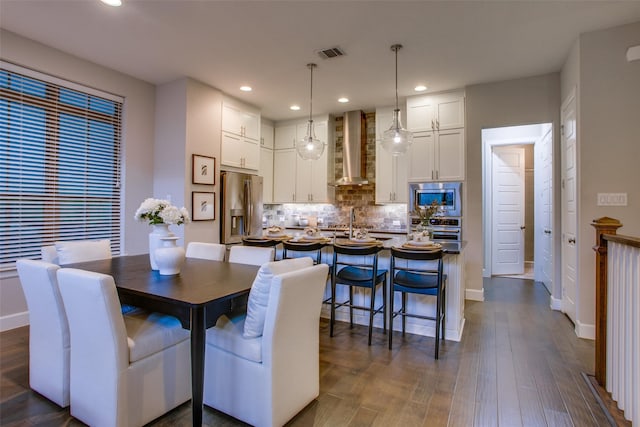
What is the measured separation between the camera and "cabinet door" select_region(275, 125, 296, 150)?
6.22 metres

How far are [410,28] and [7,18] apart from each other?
3.66 m

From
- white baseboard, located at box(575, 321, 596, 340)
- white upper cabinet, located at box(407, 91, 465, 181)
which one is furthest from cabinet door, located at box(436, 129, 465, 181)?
white baseboard, located at box(575, 321, 596, 340)

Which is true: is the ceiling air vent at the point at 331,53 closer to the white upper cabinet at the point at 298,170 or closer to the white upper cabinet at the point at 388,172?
the white upper cabinet at the point at 388,172

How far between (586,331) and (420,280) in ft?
5.89

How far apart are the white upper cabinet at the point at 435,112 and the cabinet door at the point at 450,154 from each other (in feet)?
0.37

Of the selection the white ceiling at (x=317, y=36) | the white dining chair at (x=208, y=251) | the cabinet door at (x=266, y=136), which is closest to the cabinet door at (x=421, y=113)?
the white ceiling at (x=317, y=36)

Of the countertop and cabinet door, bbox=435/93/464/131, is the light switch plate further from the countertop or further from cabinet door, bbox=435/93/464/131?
cabinet door, bbox=435/93/464/131

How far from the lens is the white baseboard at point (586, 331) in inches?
123

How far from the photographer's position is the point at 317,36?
10.5 feet

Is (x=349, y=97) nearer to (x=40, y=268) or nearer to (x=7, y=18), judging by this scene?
(x=7, y=18)

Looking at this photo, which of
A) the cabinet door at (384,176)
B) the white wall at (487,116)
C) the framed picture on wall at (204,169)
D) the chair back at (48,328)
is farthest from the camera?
the cabinet door at (384,176)

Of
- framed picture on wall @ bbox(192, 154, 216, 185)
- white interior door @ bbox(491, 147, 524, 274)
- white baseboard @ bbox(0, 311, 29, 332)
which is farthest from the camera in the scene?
white interior door @ bbox(491, 147, 524, 274)

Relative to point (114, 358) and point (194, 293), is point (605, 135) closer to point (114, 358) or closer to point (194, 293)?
point (194, 293)

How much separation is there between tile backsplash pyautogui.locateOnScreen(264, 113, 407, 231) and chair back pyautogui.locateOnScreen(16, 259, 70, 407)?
4635mm
